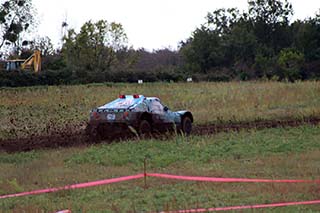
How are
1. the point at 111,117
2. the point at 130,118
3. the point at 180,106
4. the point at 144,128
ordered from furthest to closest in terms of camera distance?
the point at 180,106, the point at 144,128, the point at 111,117, the point at 130,118

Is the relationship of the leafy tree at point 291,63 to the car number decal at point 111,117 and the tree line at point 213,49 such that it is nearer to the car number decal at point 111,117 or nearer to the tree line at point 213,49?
the tree line at point 213,49

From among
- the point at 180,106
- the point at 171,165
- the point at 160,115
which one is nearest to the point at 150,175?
the point at 171,165

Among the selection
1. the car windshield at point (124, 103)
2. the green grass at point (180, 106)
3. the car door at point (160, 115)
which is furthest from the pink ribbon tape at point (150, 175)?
the green grass at point (180, 106)

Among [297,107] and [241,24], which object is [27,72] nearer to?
[297,107]

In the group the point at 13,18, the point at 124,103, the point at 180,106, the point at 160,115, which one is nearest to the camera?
the point at 124,103

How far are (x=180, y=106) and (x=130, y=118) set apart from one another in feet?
44.9

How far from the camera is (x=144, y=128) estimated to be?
20266 millimetres

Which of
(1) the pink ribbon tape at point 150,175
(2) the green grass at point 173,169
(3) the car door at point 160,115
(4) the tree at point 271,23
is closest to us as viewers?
(2) the green grass at point 173,169

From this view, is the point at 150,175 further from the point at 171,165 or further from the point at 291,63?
the point at 291,63

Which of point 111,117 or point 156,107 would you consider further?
point 156,107

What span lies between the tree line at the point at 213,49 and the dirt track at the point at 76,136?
115 feet

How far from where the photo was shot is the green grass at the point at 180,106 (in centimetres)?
2535

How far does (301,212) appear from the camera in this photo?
8477mm

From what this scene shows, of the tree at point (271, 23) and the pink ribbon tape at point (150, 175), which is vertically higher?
the tree at point (271, 23)
